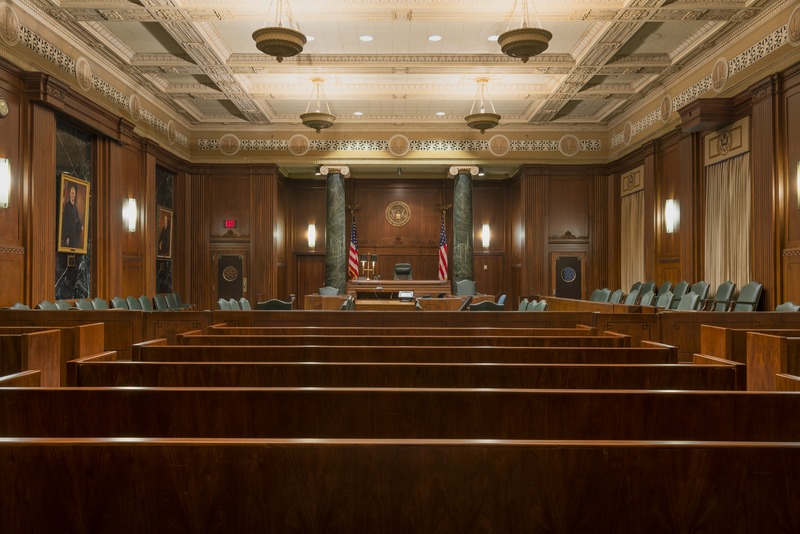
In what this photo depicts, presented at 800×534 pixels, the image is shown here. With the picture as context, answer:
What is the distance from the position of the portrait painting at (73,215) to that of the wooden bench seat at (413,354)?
6790mm

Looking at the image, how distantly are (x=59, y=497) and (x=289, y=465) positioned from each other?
2.07ft

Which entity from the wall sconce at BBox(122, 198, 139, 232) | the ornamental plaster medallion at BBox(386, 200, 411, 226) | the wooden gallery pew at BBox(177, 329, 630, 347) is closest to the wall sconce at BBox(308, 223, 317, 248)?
the ornamental plaster medallion at BBox(386, 200, 411, 226)

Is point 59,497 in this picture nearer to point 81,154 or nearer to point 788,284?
point 788,284

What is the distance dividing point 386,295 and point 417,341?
10.3 meters

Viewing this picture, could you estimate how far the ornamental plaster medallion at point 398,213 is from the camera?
18.5 meters

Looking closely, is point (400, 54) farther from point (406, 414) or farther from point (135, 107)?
point (406, 414)

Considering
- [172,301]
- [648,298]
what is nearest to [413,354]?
[648,298]

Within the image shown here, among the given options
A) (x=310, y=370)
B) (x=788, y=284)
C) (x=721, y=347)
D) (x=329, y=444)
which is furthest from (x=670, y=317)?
(x=329, y=444)

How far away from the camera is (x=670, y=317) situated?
6.25 m

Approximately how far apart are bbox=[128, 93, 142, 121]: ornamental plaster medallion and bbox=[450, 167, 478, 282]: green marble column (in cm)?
753

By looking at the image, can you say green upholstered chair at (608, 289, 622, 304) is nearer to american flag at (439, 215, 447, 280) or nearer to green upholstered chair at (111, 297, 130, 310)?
american flag at (439, 215, 447, 280)

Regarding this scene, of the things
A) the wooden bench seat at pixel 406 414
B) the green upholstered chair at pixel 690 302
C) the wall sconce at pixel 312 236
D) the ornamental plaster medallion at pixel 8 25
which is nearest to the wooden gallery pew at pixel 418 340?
the wooden bench seat at pixel 406 414

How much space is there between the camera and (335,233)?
16.2 metres

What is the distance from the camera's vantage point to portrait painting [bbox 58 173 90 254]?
9.58 m
